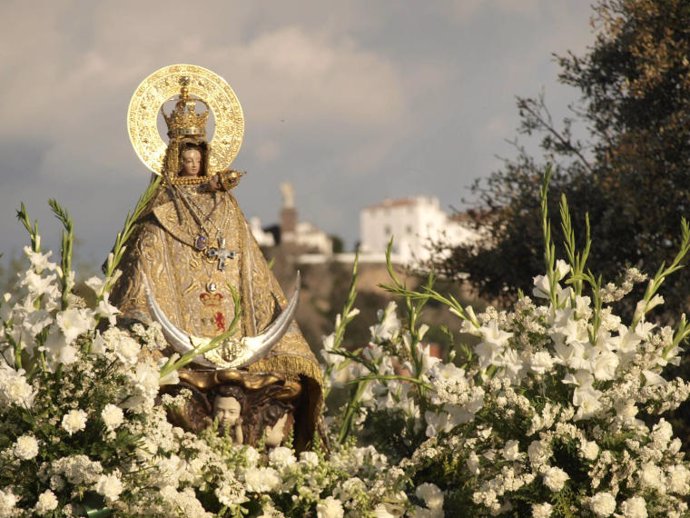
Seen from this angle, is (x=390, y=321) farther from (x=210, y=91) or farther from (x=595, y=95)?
(x=595, y=95)

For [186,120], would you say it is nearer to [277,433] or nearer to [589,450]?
[277,433]

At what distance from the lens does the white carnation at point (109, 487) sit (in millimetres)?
8734

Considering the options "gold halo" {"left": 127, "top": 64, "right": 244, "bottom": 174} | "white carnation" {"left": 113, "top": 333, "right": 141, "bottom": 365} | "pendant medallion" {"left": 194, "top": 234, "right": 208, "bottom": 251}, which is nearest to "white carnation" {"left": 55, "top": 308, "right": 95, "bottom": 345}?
"white carnation" {"left": 113, "top": 333, "right": 141, "bottom": 365}

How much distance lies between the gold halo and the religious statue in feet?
0.04

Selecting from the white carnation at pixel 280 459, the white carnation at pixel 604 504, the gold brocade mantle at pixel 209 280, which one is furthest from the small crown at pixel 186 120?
the white carnation at pixel 604 504

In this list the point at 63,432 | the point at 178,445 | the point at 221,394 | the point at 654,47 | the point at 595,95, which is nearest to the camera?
the point at 63,432

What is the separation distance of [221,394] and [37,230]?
3491 mm

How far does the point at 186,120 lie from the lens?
540 inches

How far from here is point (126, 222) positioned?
9.34 meters

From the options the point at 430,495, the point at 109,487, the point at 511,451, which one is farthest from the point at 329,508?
the point at 109,487

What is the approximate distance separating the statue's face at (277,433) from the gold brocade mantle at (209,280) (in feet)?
0.71

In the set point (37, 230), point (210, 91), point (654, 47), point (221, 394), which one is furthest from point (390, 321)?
point (654, 47)

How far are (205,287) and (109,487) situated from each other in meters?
4.44

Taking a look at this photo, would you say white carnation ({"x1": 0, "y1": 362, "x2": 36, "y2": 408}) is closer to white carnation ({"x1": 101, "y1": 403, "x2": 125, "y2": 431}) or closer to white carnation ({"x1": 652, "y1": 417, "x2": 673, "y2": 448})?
white carnation ({"x1": 101, "y1": 403, "x2": 125, "y2": 431})
